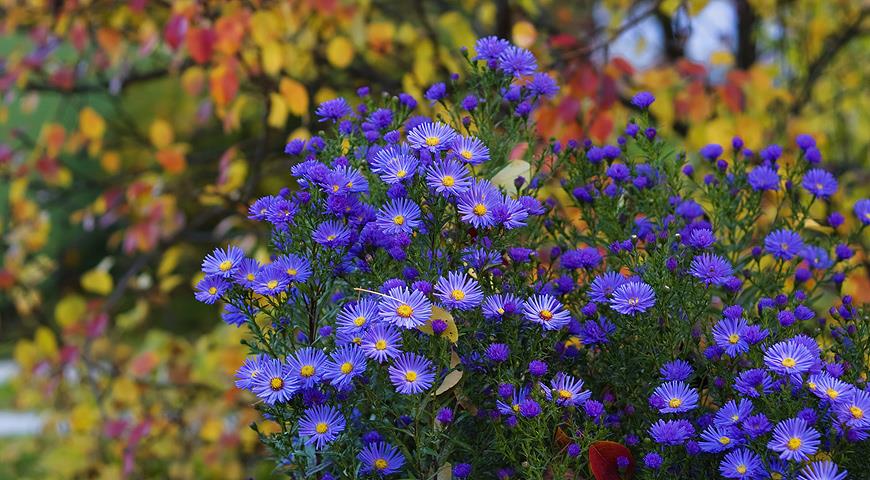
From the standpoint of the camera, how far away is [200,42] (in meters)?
2.84

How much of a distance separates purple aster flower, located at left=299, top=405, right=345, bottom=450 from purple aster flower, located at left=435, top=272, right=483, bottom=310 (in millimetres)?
198

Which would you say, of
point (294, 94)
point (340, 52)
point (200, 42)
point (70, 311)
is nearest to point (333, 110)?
point (294, 94)

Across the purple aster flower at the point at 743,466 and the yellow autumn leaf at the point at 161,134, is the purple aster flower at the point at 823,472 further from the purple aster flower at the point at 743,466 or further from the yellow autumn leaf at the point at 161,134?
the yellow autumn leaf at the point at 161,134

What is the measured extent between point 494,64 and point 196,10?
5.68 feet

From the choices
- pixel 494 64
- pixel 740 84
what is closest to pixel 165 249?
pixel 740 84

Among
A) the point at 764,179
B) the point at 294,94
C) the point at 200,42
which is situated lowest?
the point at 764,179

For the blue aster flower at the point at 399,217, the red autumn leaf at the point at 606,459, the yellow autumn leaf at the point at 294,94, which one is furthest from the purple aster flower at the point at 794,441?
the yellow autumn leaf at the point at 294,94

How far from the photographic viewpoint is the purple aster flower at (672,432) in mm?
1146

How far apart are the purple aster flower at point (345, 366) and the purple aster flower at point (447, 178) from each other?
0.75 feet

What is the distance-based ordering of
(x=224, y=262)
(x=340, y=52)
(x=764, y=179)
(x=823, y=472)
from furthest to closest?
(x=340, y=52) < (x=764, y=179) < (x=224, y=262) < (x=823, y=472)

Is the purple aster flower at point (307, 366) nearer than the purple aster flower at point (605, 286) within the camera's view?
Yes

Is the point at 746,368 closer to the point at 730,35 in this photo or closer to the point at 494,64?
the point at 494,64

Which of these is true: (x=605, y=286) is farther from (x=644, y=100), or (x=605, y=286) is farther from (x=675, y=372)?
(x=644, y=100)

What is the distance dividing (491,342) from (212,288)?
384 millimetres
